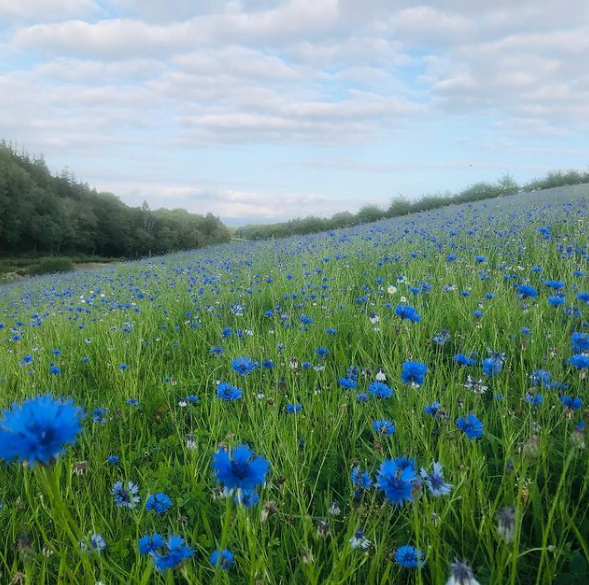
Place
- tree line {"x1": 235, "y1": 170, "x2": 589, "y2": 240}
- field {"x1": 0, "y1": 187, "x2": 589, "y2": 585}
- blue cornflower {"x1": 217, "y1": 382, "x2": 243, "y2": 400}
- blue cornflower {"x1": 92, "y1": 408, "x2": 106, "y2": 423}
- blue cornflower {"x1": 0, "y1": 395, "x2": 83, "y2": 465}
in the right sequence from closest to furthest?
1. blue cornflower {"x1": 0, "y1": 395, "x2": 83, "y2": 465}
2. field {"x1": 0, "y1": 187, "x2": 589, "y2": 585}
3. blue cornflower {"x1": 217, "y1": 382, "x2": 243, "y2": 400}
4. blue cornflower {"x1": 92, "y1": 408, "x2": 106, "y2": 423}
5. tree line {"x1": 235, "y1": 170, "x2": 589, "y2": 240}

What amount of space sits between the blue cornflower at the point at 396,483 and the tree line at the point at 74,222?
38.6 metres

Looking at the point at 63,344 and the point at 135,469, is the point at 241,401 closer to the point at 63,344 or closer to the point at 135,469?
the point at 135,469

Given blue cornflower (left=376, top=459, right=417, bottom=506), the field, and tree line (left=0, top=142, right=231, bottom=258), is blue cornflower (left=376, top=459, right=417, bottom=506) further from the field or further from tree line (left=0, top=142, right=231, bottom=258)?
tree line (left=0, top=142, right=231, bottom=258)

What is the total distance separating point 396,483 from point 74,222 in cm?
4713

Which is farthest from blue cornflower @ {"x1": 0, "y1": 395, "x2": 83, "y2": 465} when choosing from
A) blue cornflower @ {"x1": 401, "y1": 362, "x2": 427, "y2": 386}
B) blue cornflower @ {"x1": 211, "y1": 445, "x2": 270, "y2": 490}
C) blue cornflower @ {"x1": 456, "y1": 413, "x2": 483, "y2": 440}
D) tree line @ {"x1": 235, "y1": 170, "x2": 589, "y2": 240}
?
tree line @ {"x1": 235, "y1": 170, "x2": 589, "y2": 240}

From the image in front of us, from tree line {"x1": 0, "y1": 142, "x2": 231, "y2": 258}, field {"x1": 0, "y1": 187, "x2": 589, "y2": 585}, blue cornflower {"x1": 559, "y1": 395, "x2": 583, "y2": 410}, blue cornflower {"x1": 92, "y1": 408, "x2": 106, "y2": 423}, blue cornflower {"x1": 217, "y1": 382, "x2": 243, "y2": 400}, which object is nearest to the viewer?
field {"x1": 0, "y1": 187, "x2": 589, "y2": 585}

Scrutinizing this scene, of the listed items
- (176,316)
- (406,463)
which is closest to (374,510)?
(406,463)

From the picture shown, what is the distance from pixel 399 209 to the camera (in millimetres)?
25359

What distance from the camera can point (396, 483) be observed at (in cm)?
102

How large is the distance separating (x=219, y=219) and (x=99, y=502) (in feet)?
181

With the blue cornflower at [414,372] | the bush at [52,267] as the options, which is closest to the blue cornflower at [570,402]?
the blue cornflower at [414,372]

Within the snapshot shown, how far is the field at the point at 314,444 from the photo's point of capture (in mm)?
1178

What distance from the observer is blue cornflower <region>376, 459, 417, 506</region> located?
1001 millimetres

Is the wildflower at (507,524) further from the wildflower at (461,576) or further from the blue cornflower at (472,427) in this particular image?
the blue cornflower at (472,427)
